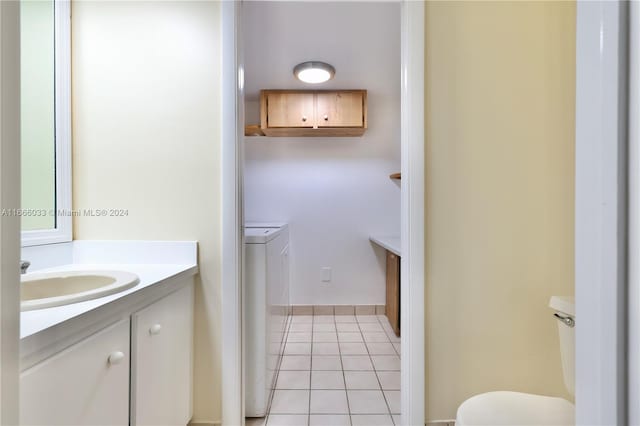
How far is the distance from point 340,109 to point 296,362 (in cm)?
220

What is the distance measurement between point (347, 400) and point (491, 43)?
197cm

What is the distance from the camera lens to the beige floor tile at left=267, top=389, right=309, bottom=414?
159 cm

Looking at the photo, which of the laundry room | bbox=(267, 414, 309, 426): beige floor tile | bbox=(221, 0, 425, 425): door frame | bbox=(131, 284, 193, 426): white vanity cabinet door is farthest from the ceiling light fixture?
bbox=(267, 414, 309, 426): beige floor tile

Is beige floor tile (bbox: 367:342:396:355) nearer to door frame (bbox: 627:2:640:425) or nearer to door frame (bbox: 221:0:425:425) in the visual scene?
door frame (bbox: 221:0:425:425)

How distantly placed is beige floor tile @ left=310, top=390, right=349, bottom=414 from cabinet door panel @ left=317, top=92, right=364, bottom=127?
2157mm

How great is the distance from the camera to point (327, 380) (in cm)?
188

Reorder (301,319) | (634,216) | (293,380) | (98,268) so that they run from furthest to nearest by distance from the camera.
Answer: (301,319)
(293,380)
(98,268)
(634,216)

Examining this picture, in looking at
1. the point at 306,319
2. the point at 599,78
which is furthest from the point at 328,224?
the point at 599,78

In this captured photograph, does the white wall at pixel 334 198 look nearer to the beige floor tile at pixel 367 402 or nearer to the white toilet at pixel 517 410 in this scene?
the beige floor tile at pixel 367 402

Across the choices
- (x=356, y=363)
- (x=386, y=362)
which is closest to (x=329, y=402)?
(x=356, y=363)

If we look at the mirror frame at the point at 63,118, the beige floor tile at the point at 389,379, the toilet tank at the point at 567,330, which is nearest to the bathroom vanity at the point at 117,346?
the mirror frame at the point at 63,118

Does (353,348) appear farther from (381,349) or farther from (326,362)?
(326,362)

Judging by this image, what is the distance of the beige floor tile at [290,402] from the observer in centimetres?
159

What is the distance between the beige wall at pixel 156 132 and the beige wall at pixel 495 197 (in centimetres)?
97
